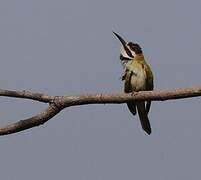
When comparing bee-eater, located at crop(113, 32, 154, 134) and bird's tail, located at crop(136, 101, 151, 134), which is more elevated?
bee-eater, located at crop(113, 32, 154, 134)

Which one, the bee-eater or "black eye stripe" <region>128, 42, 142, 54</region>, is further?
"black eye stripe" <region>128, 42, 142, 54</region>

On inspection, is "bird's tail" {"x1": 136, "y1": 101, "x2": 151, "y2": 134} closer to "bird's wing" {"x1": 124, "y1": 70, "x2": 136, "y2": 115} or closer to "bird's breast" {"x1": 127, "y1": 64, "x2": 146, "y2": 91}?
"bird's wing" {"x1": 124, "y1": 70, "x2": 136, "y2": 115}

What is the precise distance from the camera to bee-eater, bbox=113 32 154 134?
7.55m

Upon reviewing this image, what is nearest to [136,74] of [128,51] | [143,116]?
[128,51]

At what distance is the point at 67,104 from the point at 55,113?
12 cm

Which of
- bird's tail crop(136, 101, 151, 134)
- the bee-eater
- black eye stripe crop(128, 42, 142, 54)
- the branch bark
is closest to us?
the branch bark

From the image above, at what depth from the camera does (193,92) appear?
421cm

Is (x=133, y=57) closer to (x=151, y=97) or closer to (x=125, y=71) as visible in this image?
(x=125, y=71)

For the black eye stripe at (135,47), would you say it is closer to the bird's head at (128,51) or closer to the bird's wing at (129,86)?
the bird's head at (128,51)

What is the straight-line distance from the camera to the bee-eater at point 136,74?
24.8 ft

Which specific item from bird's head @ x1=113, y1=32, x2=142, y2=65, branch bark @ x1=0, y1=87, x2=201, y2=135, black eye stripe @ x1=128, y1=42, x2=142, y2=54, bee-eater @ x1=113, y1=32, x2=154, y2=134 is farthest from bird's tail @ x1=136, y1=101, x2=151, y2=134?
branch bark @ x1=0, y1=87, x2=201, y2=135

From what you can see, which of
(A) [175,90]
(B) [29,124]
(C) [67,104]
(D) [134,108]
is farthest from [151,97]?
(D) [134,108]

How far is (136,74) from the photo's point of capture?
763 cm

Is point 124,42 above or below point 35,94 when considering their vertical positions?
above
